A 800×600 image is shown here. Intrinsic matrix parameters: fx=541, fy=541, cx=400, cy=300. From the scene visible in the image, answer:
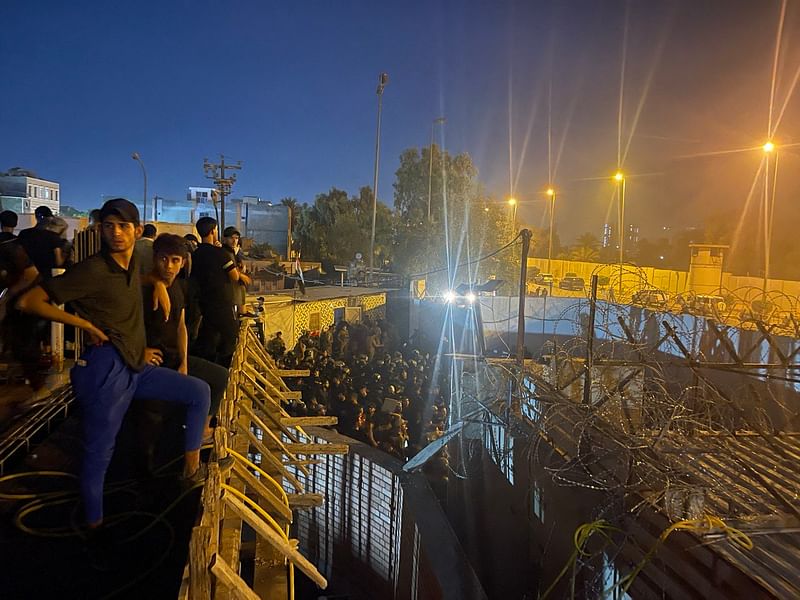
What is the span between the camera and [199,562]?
6.23ft

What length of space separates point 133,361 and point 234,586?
1236 millimetres

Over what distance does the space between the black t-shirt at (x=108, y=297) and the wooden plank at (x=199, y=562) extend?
1115 mm

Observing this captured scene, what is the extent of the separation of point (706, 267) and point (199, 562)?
25843 mm

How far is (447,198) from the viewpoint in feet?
113

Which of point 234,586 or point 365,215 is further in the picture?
point 365,215

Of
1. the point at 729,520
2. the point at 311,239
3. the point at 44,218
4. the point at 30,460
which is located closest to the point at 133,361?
the point at 30,460

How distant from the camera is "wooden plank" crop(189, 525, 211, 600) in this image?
73.5 inches

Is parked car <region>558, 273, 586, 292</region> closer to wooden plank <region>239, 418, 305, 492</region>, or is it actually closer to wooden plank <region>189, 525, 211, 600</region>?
wooden plank <region>239, 418, 305, 492</region>

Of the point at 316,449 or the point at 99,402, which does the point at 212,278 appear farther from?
the point at 99,402

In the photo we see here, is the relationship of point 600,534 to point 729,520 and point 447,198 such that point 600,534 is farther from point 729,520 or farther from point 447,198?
point 447,198

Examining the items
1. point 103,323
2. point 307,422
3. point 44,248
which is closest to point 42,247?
point 44,248

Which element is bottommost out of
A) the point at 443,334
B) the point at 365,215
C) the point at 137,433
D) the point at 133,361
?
the point at 443,334

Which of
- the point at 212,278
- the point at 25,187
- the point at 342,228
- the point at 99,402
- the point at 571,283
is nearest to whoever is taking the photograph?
the point at 99,402

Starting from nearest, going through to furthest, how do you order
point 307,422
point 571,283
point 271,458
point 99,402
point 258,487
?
1. point 99,402
2. point 258,487
3. point 271,458
4. point 307,422
5. point 571,283
